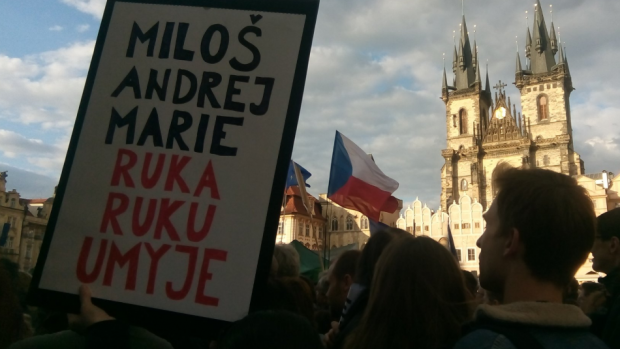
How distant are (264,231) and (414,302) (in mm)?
741

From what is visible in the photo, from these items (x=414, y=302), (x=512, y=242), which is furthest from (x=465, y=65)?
(x=512, y=242)

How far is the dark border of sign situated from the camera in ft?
5.50

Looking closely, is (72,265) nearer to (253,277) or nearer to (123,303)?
(123,303)

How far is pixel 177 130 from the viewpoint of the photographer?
1.88 meters

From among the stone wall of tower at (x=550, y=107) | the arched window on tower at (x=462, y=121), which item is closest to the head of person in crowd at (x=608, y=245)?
the stone wall of tower at (x=550, y=107)

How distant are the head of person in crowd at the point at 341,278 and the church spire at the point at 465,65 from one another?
55.4 meters

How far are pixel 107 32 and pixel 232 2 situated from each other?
0.55 m

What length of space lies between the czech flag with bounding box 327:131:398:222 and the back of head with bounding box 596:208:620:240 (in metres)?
7.11

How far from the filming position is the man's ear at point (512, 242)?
1479mm

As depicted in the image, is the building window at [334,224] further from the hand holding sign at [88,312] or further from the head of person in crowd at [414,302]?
the hand holding sign at [88,312]

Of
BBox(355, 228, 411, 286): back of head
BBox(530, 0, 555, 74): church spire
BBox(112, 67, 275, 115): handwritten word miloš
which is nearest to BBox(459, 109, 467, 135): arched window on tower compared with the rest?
BBox(530, 0, 555, 74): church spire

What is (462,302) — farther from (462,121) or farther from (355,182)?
(462,121)

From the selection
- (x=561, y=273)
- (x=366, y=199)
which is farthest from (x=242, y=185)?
(x=366, y=199)

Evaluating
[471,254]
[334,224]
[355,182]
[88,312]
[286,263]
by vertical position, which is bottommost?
[88,312]
